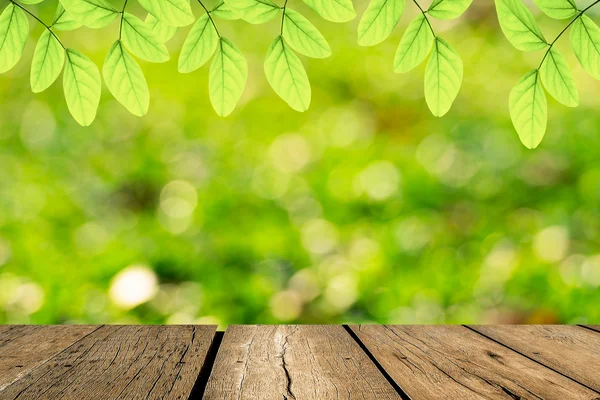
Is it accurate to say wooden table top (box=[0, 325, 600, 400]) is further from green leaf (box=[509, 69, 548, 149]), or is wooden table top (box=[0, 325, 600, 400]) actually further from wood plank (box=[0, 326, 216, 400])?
green leaf (box=[509, 69, 548, 149])

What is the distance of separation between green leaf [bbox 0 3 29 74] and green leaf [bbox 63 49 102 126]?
0.07m

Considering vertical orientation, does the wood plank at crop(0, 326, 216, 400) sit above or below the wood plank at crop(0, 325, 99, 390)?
above

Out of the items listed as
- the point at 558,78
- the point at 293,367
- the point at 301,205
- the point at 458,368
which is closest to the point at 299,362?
the point at 293,367

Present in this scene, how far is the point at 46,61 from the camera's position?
0.78 m

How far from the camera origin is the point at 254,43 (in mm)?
2162

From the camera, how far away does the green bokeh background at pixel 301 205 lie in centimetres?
181

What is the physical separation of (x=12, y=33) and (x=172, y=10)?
0.22 m

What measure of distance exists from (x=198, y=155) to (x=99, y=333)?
0.98 m

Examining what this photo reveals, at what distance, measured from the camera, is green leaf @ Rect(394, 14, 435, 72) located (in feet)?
2.46

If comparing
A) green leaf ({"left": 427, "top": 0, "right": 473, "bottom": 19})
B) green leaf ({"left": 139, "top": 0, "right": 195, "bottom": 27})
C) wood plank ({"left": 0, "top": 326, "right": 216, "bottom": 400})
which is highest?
green leaf ({"left": 427, "top": 0, "right": 473, "bottom": 19})

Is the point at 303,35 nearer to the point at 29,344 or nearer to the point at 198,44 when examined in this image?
the point at 198,44

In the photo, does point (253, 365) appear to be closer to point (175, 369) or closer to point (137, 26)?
point (175, 369)

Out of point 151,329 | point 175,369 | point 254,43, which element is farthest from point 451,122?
point 175,369

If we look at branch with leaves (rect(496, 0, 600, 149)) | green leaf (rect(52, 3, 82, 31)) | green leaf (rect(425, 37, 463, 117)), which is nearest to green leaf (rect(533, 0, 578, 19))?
branch with leaves (rect(496, 0, 600, 149))
